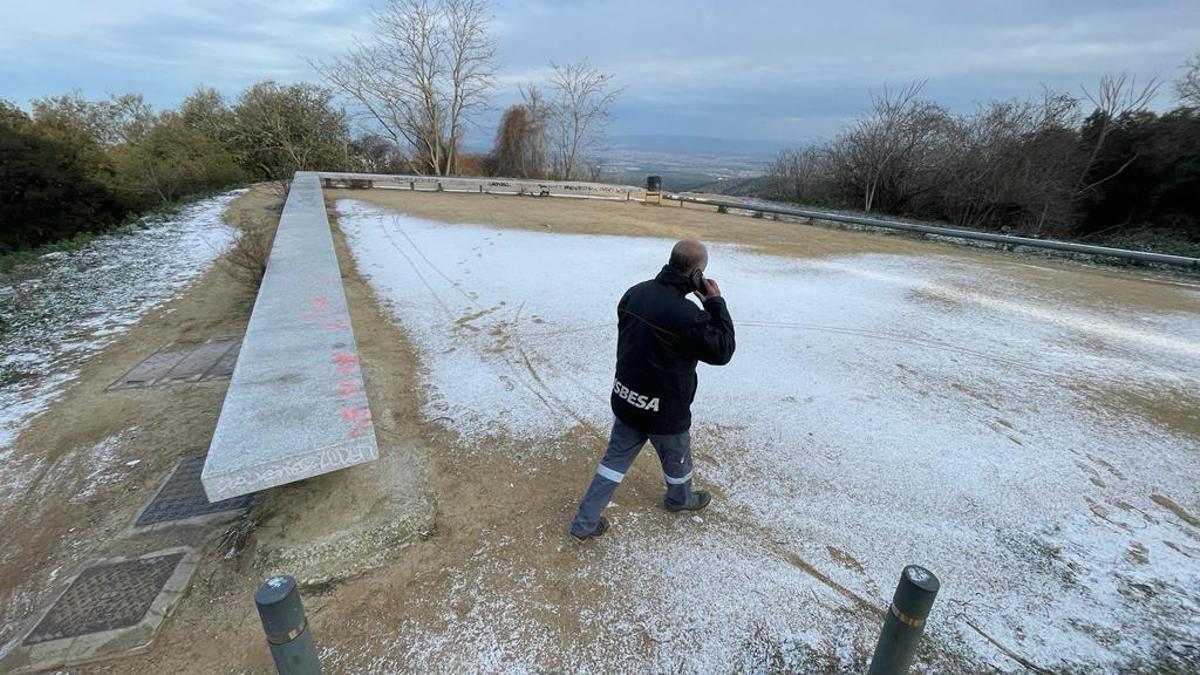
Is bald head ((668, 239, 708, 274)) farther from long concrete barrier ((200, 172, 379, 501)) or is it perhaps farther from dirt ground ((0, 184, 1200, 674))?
long concrete barrier ((200, 172, 379, 501))

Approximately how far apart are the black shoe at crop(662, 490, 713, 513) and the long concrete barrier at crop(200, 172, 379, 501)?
5.55ft

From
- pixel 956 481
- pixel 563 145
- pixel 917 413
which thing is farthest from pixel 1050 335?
pixel 563 145

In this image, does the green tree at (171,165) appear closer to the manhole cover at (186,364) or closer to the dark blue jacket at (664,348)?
the manhole cover at (186,364)

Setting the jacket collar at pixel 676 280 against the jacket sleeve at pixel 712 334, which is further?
the jacket collar at pixel 676 280

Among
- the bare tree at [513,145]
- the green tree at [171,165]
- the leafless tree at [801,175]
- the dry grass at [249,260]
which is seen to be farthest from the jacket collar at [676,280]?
the bare tree at [513,145]

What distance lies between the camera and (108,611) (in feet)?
7.55

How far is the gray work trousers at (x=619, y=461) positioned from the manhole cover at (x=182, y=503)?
2000 mm

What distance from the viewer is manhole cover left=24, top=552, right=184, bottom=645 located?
2227 mm

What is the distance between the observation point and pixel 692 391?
100 inches

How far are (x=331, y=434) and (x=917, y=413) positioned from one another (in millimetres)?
4336

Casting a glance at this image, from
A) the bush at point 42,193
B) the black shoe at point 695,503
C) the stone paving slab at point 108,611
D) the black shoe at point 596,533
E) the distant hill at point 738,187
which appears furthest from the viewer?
the distant hill at point 738,187

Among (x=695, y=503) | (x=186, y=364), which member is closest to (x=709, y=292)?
(x=695, y=503)

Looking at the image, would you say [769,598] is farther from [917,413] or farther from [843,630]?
[917,413]

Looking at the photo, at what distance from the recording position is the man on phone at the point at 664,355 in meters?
2.38
